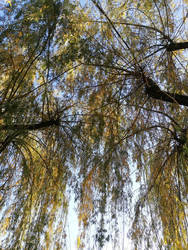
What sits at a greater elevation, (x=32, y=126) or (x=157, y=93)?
(x=157, y=93)

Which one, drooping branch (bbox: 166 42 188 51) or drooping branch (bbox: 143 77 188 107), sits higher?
drooping branch (bbox: 166 42 188 51)

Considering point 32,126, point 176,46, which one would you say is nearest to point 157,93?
point 176,46

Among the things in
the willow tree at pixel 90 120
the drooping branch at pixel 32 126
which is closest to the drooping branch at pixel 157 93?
the willow tree at pixel 90 120

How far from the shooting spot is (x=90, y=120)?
175 centimetres

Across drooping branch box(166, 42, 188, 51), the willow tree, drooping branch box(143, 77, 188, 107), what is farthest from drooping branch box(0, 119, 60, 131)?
drooping branch box(166, 42, 188, 51)

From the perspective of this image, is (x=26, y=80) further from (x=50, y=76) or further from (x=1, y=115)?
(x=1, y=115)

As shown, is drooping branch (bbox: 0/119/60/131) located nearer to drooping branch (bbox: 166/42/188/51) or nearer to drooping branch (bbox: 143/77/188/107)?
drooping branch (bbox: 143/77/188/107)

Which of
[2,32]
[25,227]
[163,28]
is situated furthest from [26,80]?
[163,28]

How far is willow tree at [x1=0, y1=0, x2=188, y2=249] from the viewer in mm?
1418

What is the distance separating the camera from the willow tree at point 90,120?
55.8 inches

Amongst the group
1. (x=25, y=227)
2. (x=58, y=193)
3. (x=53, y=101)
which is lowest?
(x=25, y=227)

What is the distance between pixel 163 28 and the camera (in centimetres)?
184

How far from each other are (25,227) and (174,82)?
4.56 feet

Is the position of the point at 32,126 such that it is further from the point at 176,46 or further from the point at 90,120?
the point at 176,46
